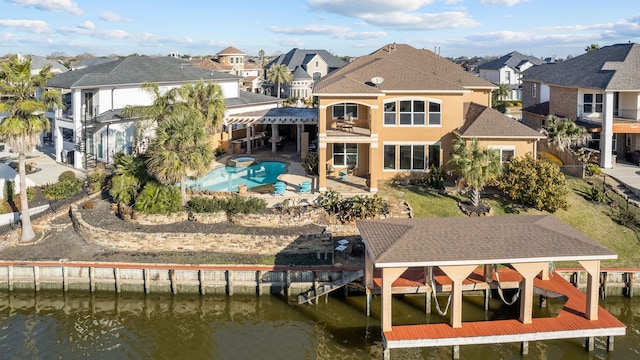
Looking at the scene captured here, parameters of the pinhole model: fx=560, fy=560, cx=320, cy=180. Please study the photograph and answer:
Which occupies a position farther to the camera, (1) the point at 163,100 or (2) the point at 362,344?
(1) the point at 163,100

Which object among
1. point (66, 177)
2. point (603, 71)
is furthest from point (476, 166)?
point (66, 177)

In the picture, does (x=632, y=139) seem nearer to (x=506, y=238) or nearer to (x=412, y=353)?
(x=506, y=238)

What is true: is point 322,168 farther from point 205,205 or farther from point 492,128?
point 492,128

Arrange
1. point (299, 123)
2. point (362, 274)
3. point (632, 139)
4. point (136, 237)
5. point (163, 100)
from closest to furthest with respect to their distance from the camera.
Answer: point (362, 274) < point (136, 237) < point (163, 100) < point (632, 139) < point (299, 123)

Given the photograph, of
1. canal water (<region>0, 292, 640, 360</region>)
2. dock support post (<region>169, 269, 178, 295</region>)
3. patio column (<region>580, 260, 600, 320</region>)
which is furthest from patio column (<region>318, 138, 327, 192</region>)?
patio column (<region>580, 260, 600, 320</region>)

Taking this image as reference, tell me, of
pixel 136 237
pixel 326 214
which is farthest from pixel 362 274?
pixel 136 237

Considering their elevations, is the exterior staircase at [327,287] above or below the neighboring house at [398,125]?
below

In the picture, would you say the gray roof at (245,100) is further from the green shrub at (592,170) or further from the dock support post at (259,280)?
the green shrub at (592,170)

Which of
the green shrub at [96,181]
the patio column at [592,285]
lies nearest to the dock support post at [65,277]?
the green shrub at [96,181]
